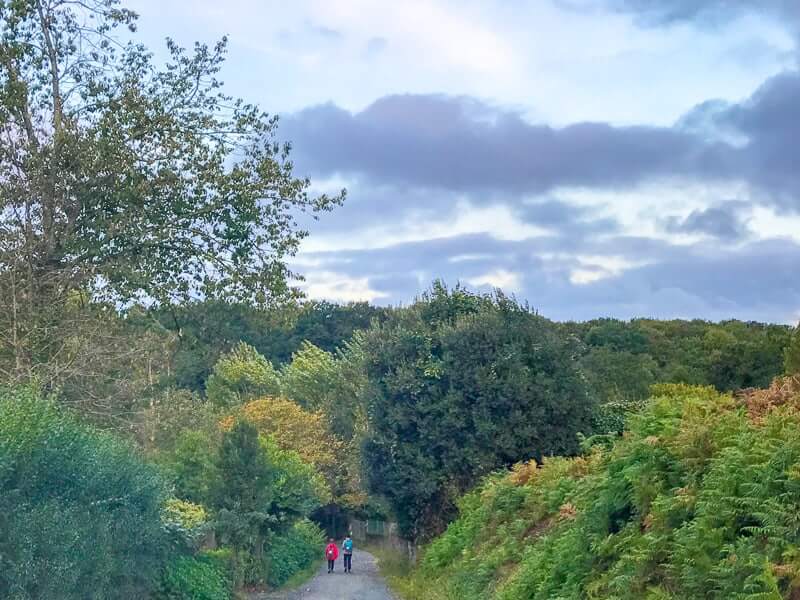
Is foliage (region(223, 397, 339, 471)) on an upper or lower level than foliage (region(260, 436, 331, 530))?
upper

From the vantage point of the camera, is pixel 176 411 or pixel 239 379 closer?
pixel 176 411

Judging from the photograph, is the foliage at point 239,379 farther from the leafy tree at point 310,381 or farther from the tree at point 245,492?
the tree at point 245,492

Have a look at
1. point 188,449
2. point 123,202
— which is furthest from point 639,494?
point 188,449

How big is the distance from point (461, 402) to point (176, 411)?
43.3 ft

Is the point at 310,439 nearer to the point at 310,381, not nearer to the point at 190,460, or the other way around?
the point at 310,381

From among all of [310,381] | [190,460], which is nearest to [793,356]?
[190,460]

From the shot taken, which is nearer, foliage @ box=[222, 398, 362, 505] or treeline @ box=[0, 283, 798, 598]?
treeline @ box=[0, 283, 798, 598]

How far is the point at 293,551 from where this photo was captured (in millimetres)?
49938

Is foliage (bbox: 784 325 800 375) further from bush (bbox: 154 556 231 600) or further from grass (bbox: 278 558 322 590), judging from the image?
grass (bbox: 278 558 322 590)

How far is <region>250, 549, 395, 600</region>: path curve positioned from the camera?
119ft

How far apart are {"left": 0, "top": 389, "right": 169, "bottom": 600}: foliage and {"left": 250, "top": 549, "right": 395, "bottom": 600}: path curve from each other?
16.1m

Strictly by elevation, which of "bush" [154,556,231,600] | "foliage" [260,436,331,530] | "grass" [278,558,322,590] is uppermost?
"foliage" [260,436,331,530]

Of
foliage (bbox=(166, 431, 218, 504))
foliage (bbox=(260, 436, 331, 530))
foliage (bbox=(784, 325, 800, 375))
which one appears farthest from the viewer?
foliage (bbox=(166, 431, 218, 504))

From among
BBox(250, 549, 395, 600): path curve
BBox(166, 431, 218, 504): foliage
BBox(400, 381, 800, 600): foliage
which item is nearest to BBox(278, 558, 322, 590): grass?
BBox(250, 549, 395, 600): path curve
